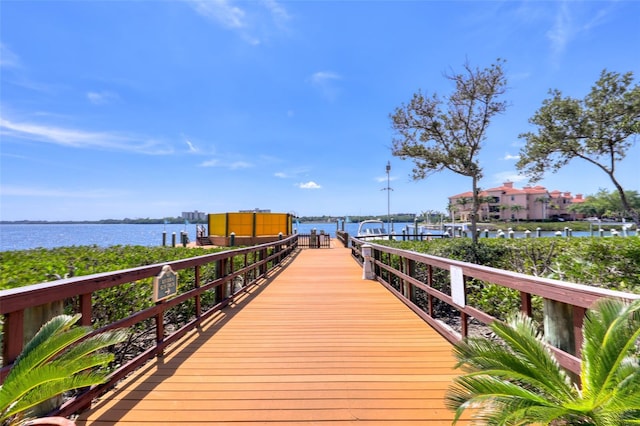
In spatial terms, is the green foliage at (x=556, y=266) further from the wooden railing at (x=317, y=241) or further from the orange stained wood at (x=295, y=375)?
the wooden railing at (x=317, y=241)

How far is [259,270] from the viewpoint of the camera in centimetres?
920

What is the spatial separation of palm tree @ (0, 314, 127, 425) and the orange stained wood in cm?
75

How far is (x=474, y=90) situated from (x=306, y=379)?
11704 millimetres

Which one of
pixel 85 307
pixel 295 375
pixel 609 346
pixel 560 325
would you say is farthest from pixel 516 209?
pixel 85 307

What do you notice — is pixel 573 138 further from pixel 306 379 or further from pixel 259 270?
pixel 306 379

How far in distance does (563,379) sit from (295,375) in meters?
2.05

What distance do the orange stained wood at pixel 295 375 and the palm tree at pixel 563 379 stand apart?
0.81 meters

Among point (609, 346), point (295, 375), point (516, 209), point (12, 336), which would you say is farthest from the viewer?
point (516, 209)

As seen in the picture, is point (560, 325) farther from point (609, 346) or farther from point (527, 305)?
point (609, 346)

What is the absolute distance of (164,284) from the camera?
3354mm

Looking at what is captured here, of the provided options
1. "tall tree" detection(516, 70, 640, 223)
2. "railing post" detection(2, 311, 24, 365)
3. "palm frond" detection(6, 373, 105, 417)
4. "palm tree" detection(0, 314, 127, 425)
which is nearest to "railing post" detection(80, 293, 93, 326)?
"railing post" detection(2, 311, 24, 365)

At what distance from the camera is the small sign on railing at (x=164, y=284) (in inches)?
127

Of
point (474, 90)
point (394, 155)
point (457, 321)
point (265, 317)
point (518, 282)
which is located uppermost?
point (474, 90)

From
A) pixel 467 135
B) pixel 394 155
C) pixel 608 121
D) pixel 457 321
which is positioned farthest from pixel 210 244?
pixel 608 121
